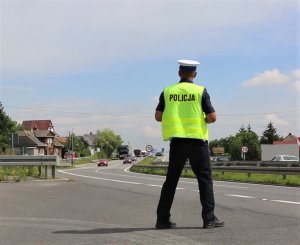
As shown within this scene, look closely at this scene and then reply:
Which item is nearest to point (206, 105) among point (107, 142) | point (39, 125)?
point (39, 125)

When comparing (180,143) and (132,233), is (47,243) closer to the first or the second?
(132,233)

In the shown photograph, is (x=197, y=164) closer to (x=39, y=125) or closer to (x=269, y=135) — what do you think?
(x=269, y=135)

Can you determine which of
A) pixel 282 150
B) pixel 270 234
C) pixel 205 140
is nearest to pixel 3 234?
pixel 205 140

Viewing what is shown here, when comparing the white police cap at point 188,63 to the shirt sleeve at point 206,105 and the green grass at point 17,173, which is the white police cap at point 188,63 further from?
the green grass at point 17,173

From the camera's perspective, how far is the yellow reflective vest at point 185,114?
6.59 metres

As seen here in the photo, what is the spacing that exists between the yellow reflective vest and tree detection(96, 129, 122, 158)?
148 metres

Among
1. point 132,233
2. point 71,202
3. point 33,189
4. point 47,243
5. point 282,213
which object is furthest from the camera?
point 33,189

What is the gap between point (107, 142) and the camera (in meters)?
157

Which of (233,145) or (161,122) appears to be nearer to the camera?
(161,122)

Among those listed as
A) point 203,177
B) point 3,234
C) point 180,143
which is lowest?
point 3,234

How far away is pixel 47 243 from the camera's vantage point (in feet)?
20.1

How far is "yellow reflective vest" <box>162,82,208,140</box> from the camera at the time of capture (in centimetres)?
659

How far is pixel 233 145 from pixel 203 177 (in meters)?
123

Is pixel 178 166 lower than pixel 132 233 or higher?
higher
